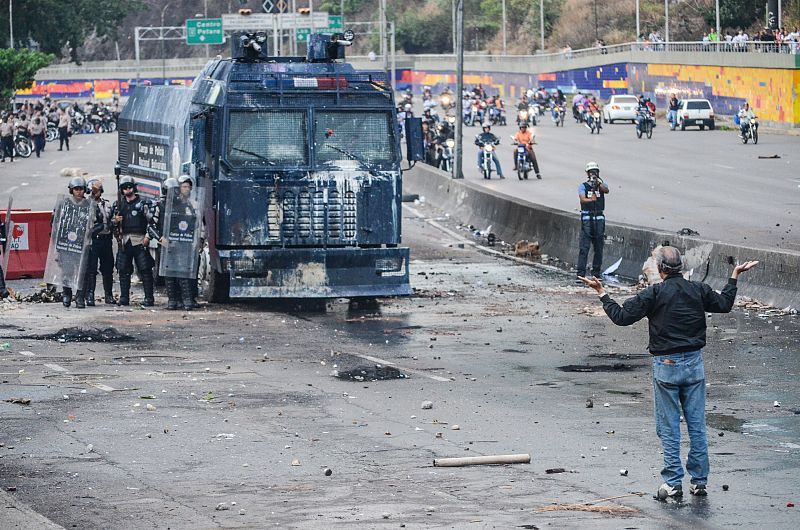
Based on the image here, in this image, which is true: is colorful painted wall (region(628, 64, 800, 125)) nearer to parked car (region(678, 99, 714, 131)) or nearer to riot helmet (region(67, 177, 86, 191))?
parked car (region(678, 99, 714, 131))

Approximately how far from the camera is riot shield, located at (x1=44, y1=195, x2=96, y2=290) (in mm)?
20438

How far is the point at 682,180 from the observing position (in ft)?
139

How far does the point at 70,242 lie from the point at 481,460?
1148cm

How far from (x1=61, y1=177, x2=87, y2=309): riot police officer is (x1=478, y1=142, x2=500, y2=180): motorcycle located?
959 inches

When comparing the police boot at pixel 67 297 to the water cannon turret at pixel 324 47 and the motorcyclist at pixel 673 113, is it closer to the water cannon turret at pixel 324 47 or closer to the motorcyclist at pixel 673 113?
the water cannon turret at pixel 324 47

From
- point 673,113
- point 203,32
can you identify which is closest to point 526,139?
point 673,113

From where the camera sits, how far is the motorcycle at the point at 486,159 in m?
44.3

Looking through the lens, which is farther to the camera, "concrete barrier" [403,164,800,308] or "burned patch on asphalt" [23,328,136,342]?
"concrete barrier" [403,164,800,308]

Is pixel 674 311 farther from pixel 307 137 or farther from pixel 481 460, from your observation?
pixel 307 137

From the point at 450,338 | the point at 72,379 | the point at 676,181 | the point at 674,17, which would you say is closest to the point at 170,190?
the point at 450,338

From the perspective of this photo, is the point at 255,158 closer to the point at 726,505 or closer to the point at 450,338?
the point at 450,338

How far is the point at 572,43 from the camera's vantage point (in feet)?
392

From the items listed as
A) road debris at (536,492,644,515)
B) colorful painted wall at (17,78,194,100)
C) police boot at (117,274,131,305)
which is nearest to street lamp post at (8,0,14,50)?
colorful painted wall at (17,78,194,100)

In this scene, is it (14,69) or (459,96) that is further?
(14,69)
